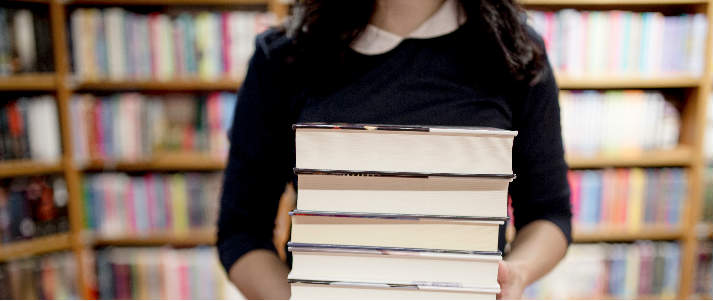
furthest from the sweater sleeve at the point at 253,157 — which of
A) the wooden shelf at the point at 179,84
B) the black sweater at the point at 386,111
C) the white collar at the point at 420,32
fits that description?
the wooden shelf at the point at 179,84

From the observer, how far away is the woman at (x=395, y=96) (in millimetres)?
546

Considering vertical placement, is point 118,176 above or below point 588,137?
below

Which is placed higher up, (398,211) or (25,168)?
(398,211)

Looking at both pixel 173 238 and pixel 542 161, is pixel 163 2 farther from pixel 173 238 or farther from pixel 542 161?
pixel 542 161

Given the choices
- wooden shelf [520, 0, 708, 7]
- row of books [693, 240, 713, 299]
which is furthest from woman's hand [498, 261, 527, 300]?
row of books [693, 240, 713, 299]

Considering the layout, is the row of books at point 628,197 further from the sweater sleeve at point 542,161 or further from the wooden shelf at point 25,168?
the wooden shelf at point 25,168

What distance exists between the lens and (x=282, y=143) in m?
0.60

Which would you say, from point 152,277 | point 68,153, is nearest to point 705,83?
point 152,277

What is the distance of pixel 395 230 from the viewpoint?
1.09 feet

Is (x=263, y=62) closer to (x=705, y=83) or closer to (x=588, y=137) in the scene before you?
(x=588, y=137)

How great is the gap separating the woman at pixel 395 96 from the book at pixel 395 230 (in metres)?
0.22

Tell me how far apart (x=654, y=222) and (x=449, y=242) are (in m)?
1.99

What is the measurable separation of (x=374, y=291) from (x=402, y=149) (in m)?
0.12

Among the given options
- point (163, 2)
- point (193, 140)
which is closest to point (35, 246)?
point (193, 140)
